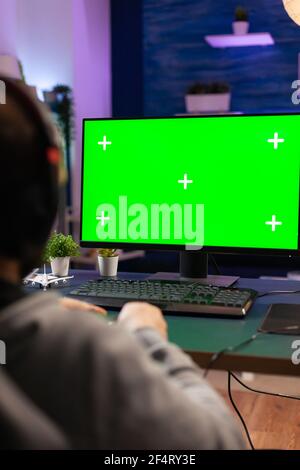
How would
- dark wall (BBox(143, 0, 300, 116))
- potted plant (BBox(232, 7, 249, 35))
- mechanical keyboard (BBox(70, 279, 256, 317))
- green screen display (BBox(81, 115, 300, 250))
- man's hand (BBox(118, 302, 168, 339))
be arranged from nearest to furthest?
1. man's hand (BBox(118, 302, 168, 339))
2. mechanical keyboard (BBox(70, 279, 256, 317))
3. green screen display (BBox(81, 115, 300, 250))
4. potted plant (BBox(232, 7, 249, 35))
5. dark wall (BBox(143, 0, 300, 116))

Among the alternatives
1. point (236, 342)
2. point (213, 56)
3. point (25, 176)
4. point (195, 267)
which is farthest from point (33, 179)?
point (213, 56)

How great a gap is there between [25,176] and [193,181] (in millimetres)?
1143

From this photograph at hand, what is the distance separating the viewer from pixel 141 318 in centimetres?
101

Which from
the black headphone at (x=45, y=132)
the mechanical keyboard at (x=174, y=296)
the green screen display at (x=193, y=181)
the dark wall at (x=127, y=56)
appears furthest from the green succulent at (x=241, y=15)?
the black headphone at (x=45, y=132)

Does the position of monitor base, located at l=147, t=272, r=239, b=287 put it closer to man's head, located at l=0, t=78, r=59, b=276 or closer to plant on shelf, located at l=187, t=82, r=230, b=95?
man's head, located at l=0, t=78, r=59, b=276

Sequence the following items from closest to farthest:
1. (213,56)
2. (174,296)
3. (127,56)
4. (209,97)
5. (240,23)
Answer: (174,296) < (240,23) < (209,97) < (213,56) < (127,56)

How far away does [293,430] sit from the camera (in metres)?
2.77

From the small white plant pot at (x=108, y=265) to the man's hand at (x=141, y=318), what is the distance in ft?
2.97

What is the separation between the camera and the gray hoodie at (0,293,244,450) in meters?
0.65

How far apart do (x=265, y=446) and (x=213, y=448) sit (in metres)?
2.06

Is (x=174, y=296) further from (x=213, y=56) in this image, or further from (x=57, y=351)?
(x=213, y=56)

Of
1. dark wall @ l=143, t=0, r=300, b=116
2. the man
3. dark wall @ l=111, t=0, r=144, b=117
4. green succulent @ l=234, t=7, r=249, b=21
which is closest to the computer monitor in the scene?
the man

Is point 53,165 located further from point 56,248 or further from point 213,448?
point 56,248

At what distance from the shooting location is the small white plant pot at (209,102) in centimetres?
547
